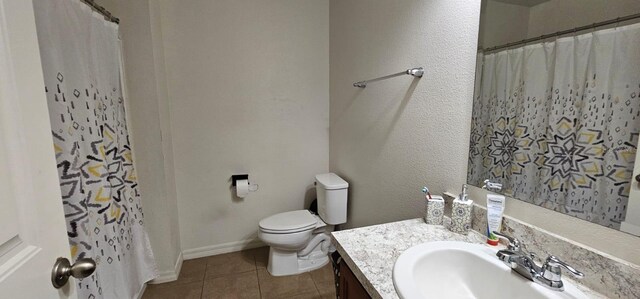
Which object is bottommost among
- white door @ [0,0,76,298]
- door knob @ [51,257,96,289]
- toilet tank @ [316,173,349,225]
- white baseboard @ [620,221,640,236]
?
toilet tank @ [316,173,349,225]

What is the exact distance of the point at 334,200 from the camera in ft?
6.54

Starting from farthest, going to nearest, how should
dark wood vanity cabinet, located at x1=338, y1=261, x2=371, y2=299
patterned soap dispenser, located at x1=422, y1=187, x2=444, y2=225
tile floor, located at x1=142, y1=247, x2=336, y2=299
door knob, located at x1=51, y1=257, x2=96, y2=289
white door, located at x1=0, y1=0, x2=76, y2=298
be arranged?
tile floor, located at x1=142, y1=247, x2=336, y2=299, patterned soap dispenser, located at x1=422, y1=187, x2=444, y2=225, dark wood vanity cabinet, located at x1=338, y1=261, x2=371, y2=299, door knob, located at x1=51, y1=257, x2=96, y2=289, white door, located at x1=0, y1=0, x2=76, y2=298

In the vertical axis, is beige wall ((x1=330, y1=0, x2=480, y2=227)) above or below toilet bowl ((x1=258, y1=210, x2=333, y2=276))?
above

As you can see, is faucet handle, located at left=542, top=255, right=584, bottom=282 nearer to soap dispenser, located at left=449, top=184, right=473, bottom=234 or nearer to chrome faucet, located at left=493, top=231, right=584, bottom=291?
chrome faucet, located at left=493, top=231, right=584, bottom=291

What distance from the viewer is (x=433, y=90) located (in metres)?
1.20

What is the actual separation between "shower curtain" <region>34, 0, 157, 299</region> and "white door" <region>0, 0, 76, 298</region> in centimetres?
51

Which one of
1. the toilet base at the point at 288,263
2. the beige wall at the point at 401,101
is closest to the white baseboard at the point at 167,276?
the toilet base at the point at 288,263

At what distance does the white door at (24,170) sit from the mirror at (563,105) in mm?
1286

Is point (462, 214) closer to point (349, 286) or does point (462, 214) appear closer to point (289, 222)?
point (349, 286)

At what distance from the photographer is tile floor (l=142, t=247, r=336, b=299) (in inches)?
72.2

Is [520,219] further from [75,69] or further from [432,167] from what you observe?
[75,69]

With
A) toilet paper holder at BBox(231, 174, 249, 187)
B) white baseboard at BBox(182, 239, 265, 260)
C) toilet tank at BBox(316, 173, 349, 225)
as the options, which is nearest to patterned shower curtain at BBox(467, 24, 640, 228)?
toilet tank at BBox(316, 173, 349, 225)

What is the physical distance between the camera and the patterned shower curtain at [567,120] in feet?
2.12

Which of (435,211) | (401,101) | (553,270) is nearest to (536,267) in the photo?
(553,270)
